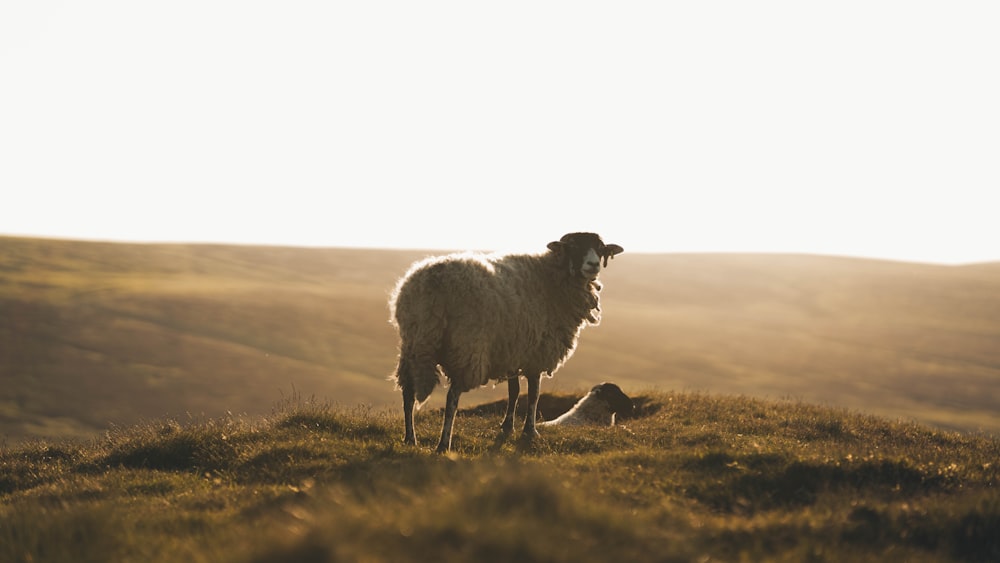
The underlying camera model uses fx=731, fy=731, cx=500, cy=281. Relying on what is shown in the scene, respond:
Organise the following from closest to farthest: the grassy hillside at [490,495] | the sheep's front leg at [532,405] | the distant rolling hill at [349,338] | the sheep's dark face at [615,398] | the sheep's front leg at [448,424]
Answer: the grassy hillside at [490,495] → the sheep's front leg at [448,424] → the sheep's front leg at [532,405] → the sheep's dark face at [615,398] → the distant rolling hill at [349,338]

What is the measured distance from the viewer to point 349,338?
155 ft

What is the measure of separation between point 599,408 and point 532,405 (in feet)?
10.9

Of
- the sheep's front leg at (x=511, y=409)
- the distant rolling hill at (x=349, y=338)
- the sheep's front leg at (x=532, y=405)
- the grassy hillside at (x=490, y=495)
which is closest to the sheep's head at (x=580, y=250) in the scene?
the sheep's front leg at (x=532, y=405)

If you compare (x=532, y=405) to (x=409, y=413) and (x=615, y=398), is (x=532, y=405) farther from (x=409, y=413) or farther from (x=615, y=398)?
(x=615, y=398)

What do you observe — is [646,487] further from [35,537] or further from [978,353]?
[978,353]

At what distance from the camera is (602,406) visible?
15.1m

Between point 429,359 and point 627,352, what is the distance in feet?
133

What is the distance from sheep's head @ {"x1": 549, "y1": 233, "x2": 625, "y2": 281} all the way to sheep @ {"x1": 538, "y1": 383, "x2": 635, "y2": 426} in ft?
10.9

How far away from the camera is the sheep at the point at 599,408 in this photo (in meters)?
14.8

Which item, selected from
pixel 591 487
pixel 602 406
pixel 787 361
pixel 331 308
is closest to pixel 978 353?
pixel 787 361

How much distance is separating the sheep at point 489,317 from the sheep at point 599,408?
2287 millimetres

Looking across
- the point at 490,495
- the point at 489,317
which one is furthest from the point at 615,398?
the point at 490,495

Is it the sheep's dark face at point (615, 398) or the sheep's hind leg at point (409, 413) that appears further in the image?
the sheep's dark face at point (615, 398)

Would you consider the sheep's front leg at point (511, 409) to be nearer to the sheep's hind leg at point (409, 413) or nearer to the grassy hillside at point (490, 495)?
the grassy hillside at point (490, 495)
